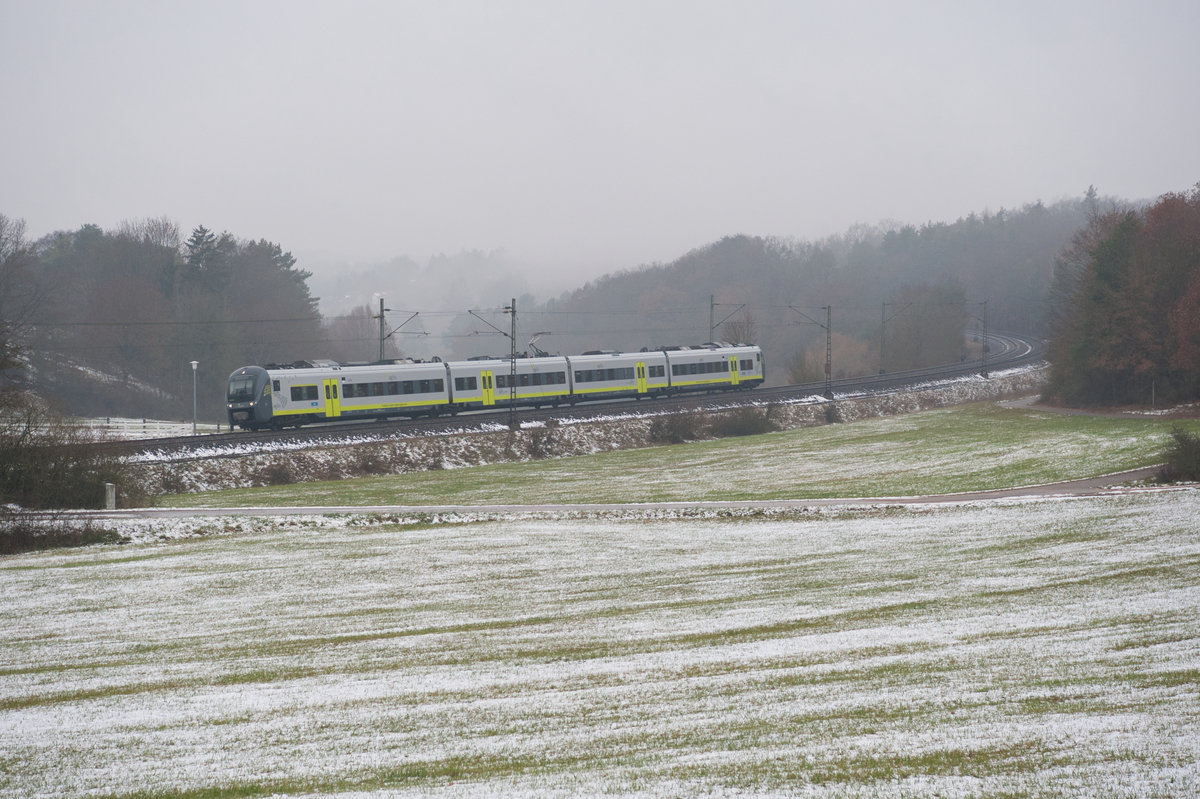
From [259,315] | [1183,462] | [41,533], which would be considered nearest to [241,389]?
[41,533]

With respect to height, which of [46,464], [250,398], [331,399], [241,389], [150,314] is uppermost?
[150,314]

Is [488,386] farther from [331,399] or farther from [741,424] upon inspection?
[741,424]

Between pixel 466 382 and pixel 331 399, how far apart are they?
9720mm

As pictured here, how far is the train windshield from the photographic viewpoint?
58.9 metres

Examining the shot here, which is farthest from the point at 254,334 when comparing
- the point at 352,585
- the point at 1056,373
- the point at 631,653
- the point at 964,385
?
the point at 631,653

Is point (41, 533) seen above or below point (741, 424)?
below

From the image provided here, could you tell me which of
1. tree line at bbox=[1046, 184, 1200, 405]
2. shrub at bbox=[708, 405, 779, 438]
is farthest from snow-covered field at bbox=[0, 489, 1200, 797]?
shrub at bbox=[708, 405, 779, 438]

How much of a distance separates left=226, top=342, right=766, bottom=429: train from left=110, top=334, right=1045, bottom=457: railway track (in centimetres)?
97

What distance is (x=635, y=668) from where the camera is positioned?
1505 centimetres

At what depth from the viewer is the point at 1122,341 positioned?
214 feet

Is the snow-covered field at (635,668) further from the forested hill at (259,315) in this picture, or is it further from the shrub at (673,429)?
the shrub at (673,429)

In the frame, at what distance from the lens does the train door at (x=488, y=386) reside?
68438mm

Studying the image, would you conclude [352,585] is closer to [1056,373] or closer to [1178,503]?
[1178,503]

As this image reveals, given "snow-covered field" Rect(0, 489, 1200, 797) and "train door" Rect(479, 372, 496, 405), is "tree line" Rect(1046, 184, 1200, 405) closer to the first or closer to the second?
"train door" Rect(479, 372, 496, 405)
